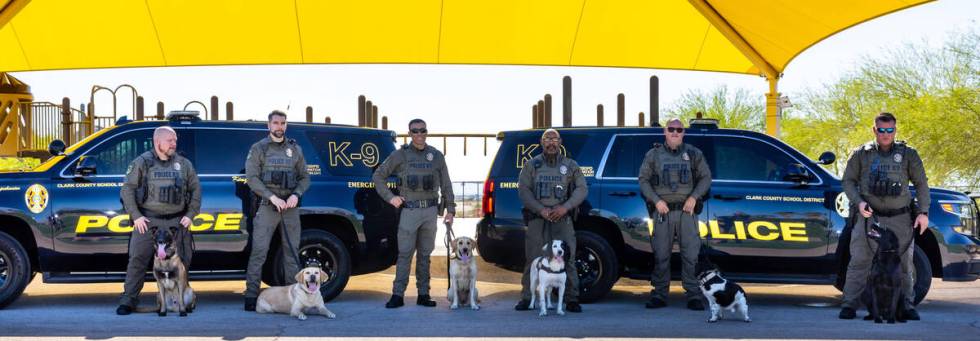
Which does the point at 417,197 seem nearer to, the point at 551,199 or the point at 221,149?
the point at 551,199

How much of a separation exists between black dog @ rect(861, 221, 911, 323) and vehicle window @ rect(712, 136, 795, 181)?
1347 millimetres

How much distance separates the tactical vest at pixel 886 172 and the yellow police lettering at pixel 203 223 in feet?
18.8

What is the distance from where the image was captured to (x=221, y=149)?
10.6 meters

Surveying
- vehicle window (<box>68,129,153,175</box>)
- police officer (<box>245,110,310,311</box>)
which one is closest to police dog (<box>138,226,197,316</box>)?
police officer (<box>245,110,310,311</box>)

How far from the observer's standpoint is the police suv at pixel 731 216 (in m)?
10.3

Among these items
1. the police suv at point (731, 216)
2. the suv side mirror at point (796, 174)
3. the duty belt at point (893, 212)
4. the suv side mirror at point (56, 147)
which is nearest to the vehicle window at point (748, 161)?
the police suv at point (731, 216)

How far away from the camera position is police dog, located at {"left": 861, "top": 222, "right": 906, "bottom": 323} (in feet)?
30.2

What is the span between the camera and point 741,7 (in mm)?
14430

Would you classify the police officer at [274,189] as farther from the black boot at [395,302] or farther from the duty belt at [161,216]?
the black boot at [395,302]

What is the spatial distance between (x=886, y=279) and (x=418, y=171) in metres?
4.13

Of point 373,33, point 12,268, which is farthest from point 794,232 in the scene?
point 373,33

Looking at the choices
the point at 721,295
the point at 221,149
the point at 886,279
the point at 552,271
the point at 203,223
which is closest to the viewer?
the point at 886,279

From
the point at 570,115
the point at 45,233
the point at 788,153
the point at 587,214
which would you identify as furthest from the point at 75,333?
the point at 570,115

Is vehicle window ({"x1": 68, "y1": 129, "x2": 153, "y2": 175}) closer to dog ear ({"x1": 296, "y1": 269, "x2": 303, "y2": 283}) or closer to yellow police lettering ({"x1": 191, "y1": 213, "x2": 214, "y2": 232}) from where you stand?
yellow police lettering ({"x1": 191, "y1": 213, "x2": 214, "y2": 232})
